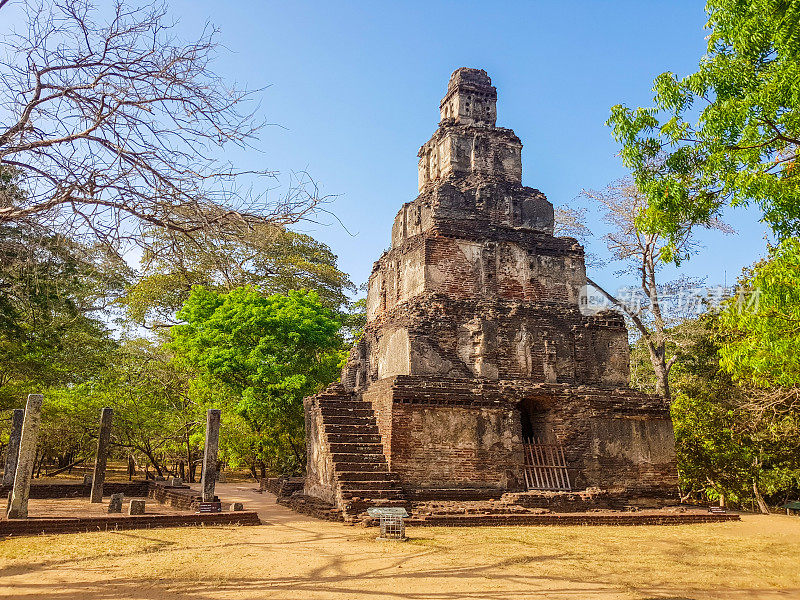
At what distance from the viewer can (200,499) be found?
13820mm

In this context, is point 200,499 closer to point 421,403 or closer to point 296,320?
Answer: point 421,403

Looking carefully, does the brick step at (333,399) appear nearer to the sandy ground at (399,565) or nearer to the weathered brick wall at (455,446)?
the weathered brick wall at (455,446)

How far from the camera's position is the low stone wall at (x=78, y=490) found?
18.4 metres

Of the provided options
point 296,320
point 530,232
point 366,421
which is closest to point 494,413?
point 366,421

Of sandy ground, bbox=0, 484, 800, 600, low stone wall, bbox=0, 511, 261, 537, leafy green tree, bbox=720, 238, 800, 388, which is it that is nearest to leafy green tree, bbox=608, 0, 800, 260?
leafy green tree, bbox=720, 238, 800, 388

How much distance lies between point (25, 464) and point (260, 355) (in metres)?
9.15

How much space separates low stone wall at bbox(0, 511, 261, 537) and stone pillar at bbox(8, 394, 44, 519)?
23.0 inches

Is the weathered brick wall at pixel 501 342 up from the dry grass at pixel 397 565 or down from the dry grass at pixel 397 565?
up

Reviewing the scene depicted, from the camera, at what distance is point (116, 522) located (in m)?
10.8

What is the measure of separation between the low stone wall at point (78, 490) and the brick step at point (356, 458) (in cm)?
875

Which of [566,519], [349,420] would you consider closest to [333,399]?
[349,420]

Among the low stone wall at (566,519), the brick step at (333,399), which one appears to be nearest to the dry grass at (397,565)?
the low stone wall at (566,519)

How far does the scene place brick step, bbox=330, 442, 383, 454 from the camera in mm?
13577

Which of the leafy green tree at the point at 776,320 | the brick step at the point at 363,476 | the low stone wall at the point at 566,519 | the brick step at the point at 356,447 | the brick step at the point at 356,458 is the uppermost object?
the leafy green tree at the point at 776,320
